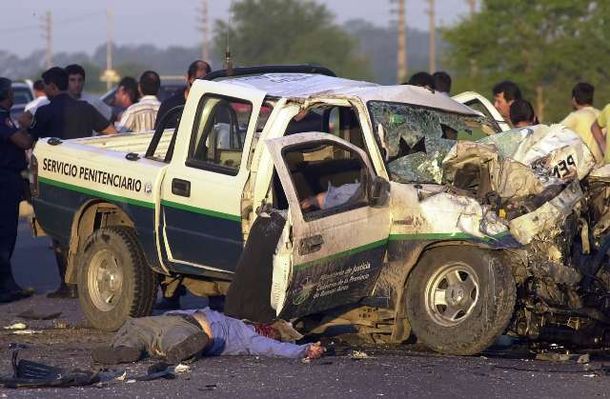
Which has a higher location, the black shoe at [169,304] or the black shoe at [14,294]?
the black shoe at [169,304]

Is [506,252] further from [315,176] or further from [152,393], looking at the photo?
[152,393]

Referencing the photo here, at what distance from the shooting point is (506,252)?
9742 millimetres

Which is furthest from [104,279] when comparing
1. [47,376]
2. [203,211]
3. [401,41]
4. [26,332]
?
[401,41]

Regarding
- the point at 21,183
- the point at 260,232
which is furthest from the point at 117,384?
the point at 21,183

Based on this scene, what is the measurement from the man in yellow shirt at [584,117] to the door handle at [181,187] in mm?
4979

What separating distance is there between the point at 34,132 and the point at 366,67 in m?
87.1

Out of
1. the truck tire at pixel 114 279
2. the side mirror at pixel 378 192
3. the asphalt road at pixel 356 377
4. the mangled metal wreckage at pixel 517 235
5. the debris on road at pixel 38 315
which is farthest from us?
the debris on road at pixel 38 315

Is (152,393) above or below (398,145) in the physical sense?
below

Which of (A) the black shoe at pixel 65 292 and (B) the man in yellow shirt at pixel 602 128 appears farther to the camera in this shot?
(B) the man in yellow shirt at pixel 602 128

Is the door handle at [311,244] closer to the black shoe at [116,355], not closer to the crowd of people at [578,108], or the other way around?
the black shoe at [116,355]

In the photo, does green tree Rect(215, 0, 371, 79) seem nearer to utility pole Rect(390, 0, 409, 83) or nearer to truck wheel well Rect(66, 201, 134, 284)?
utility pole Rect(390, 0, 409, 83)

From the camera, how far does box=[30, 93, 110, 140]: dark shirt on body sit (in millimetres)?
14375

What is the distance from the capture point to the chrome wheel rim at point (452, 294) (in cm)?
977

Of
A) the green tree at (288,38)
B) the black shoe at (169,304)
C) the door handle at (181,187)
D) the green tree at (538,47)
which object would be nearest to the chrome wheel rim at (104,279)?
the door handle at (181,187)
